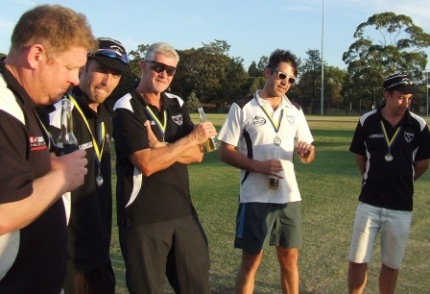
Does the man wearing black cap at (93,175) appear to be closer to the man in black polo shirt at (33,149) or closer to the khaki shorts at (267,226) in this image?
the man in black polo shirt at (33,149)

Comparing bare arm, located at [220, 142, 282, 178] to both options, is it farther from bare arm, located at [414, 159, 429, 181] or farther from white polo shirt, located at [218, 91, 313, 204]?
bare arm, located at [414, 159, 429, 181]

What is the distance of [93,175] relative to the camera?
11.6ft

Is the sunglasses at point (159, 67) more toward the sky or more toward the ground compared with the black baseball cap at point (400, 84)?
more toward the sky

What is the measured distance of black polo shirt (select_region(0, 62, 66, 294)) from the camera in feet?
6.53

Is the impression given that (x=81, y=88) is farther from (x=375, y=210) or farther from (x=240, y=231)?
(x=375, y=210)

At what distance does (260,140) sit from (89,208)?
6.61 feet

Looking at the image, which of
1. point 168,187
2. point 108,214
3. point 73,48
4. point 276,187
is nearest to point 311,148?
point 276,187

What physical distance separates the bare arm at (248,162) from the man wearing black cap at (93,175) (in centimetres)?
149

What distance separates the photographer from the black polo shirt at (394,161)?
4.91m

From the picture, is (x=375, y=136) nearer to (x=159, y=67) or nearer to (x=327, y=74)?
(x=159, y=67)

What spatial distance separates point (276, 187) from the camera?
4816mm

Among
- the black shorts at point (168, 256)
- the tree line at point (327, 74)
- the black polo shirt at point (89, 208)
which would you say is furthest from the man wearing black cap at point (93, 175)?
the tree line at point (327, 74)

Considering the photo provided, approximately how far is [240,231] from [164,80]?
179 centimetres

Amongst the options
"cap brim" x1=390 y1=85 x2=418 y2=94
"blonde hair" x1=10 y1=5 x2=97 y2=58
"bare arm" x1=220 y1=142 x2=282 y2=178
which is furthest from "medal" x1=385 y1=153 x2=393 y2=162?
"blonde hair" x1=10 y1=5 x2=97 y2=58
